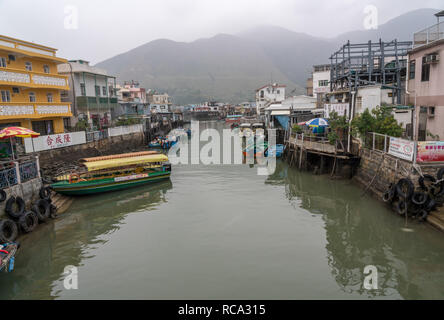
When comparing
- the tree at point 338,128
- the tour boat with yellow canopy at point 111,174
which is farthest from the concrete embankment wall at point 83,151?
the tree at point 338,128

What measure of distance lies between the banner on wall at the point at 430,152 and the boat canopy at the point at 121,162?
1658 centimetres

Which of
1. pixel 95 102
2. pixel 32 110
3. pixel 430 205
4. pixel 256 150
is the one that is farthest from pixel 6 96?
pixel 430 205

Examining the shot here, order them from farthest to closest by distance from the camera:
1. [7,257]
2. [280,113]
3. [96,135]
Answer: [280,113] → [96,135] → [7,257]

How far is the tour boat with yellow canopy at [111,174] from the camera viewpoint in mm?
19728

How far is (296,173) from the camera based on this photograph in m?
26.8

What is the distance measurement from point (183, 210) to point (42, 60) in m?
21.3

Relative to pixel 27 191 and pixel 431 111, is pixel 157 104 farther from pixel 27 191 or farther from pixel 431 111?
pixel 431 111

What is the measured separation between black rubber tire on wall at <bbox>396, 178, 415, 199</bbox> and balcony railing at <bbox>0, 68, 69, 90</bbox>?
2650 centimetres

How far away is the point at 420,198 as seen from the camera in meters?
13.6

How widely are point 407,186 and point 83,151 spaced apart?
27732 mm

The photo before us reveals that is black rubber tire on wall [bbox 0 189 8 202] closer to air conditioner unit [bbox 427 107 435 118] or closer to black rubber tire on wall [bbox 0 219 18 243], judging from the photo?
black rubber tire on wall [bbox 0 219 18 243]

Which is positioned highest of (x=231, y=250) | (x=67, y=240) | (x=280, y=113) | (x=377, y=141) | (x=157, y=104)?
(x=157, y=104)

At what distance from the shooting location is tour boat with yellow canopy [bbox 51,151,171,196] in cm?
1973
